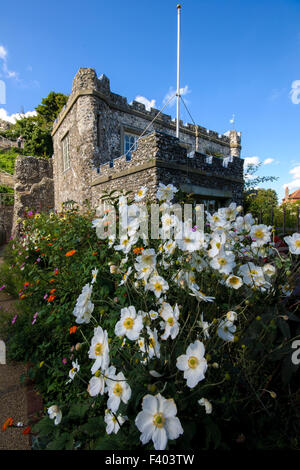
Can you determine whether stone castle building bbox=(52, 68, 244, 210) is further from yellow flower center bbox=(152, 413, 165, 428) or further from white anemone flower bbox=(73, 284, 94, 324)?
yellow flower center bbox=(152, 413, 165, 428)

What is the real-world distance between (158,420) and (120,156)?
10.6 meters

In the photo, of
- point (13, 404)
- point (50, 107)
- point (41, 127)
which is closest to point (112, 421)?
point (13, 404)

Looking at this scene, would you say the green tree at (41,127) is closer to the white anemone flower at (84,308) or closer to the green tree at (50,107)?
the green tree at (50,107)

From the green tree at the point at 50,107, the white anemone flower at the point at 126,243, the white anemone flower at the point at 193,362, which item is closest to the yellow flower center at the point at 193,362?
the white anemone flower at the point at 193,362

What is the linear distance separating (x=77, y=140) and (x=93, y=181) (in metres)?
2.30

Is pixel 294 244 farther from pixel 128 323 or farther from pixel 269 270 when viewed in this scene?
pixel 128 323

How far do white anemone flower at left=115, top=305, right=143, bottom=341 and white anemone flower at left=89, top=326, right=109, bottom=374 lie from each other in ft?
0.20

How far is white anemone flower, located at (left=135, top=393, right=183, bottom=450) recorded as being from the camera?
28.4 inches

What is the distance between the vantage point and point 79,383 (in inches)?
71.1

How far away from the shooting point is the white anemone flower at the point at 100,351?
34.4 inches

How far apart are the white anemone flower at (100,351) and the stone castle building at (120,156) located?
592 centimetres

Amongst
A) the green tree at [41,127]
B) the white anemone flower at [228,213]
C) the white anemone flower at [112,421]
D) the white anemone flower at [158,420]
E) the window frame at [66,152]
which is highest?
the green tree at [41,127]

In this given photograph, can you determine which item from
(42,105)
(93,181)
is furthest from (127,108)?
(42,105)
